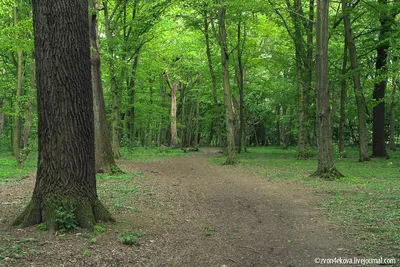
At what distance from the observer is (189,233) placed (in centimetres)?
530

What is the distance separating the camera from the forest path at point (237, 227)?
4.29 metres

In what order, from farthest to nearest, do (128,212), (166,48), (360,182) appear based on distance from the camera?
(166,48) → (360,182) → (128,212)

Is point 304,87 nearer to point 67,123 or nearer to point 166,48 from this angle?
point 166,48

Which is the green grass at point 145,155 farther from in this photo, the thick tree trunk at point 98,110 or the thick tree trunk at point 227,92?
the thick tree trunk at point 98,110

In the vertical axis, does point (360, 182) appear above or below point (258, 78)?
below

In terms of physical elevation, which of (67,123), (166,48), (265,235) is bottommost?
(265,235)

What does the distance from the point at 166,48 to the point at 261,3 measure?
13.6 metres

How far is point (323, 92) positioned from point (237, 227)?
6.98 m

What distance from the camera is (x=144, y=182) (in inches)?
411

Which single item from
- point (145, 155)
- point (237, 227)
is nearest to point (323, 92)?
point (237, 227)

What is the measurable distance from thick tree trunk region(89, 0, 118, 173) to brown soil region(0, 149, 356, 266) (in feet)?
7.82

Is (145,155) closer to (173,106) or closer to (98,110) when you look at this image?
(173,106)

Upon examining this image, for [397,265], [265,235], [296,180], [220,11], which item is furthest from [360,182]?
[220,11]

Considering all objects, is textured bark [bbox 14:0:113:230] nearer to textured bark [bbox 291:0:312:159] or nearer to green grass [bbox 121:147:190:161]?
textured bark [bbox 291:0:312:159]
